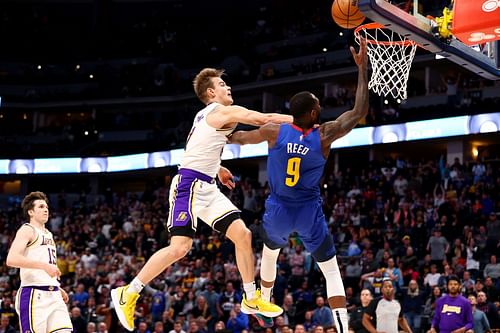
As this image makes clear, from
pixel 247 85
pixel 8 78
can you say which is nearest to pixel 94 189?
pixel 8 78

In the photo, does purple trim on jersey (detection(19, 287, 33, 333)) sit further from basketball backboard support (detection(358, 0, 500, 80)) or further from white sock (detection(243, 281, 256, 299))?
basketball backboard support (detection(358, 0, 500, 80))

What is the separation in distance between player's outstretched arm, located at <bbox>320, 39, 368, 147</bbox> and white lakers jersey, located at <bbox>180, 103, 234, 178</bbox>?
3.01 feet

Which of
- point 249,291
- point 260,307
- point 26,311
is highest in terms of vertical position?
point 249,291

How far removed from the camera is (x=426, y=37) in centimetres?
754

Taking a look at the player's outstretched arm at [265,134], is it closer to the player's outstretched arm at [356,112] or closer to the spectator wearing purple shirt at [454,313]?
the player's outstretched arm at [356,112]

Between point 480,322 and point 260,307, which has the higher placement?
point 260,307

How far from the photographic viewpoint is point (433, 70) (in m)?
25.4

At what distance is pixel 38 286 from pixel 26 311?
10.5 inches

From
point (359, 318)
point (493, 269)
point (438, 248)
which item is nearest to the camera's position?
point (359, 318)

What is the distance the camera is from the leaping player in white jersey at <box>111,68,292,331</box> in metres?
6.58

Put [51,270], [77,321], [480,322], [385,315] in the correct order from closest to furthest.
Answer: [51,270] < [385,315] < [480,322] < [77,321]

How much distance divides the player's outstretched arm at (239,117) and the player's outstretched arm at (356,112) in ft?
1.24

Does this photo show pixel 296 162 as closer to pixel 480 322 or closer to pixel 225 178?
pixel 225 178

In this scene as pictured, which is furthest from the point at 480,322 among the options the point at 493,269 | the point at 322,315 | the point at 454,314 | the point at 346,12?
the point at 346,12
